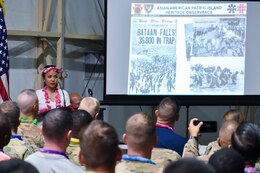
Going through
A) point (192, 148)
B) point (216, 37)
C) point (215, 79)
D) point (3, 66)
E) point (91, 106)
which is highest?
point (216, 37)

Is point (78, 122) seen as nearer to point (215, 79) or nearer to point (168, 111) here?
point (168, 111)

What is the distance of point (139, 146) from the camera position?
2705mm

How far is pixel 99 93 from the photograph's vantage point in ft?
29.8

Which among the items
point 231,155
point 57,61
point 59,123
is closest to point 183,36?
point 57,61

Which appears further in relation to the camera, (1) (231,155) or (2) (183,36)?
(2) (183,36)

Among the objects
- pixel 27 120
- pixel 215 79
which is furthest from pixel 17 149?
pixel 215 79

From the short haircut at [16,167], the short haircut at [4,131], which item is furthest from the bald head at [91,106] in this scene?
the short haircut at [16,167]

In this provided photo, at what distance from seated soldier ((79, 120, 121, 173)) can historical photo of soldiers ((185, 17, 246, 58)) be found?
5272mm

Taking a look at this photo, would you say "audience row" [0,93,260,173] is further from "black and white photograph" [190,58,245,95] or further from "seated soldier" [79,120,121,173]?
"black and white photograph" [190,58,245,95]

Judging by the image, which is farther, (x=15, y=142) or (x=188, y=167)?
(x=15, y=142)

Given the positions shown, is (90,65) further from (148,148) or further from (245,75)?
(148,148)

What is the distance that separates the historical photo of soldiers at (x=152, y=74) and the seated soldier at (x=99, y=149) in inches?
203

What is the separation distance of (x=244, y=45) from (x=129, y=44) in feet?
5.13

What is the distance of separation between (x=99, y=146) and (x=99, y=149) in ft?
0.05
